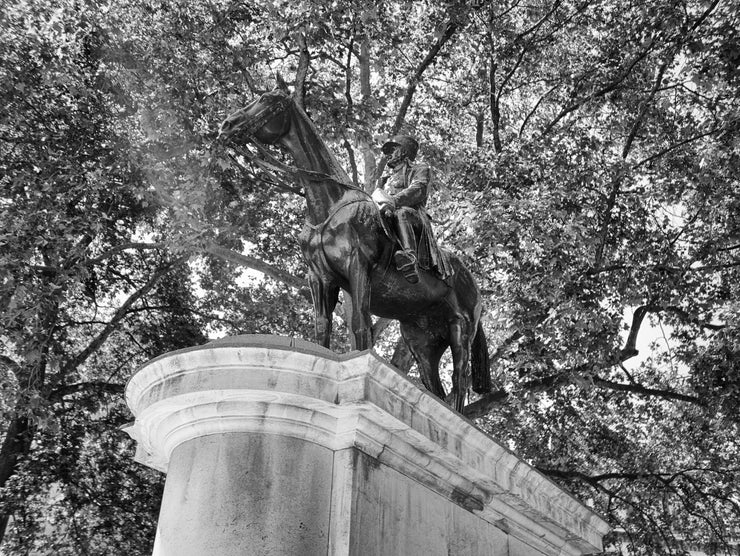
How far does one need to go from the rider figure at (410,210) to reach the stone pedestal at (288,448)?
182 centimetres

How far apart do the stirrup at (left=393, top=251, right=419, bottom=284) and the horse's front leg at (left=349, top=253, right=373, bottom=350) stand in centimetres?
28

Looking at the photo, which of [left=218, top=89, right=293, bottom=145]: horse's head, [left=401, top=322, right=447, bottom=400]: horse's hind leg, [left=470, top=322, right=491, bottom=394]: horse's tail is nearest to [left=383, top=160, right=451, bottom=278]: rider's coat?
[left=401, top=322, right=447, bottom=400]: horse's hind leg

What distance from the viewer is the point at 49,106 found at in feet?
48.1

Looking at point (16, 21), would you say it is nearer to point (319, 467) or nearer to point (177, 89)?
point (177, 89)

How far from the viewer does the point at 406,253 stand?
6855mm

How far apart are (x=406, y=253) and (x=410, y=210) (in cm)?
52

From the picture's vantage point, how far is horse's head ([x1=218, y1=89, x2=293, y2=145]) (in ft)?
22.3

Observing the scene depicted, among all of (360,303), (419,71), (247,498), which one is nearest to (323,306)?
(360,303)

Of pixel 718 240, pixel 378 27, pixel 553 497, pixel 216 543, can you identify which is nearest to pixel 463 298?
pixel 553 497

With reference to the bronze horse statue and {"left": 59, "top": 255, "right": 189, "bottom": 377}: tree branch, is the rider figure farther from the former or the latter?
{"left": 59, "top": 255, "right": 189, "bottom": 377}: tree branch

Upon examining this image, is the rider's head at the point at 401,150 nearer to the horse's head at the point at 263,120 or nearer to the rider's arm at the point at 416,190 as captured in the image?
the rider's arm at the point at 416,190

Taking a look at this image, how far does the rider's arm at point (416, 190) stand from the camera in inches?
289

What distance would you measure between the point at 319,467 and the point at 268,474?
31cm

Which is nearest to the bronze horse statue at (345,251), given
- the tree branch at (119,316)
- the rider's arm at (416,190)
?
the rider's arm at (416,190)
